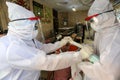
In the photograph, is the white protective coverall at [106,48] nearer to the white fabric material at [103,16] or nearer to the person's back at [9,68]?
the white fabric material at [103,16]

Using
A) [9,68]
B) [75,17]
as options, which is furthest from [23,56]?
[75,17]

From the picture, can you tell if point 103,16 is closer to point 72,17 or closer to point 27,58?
point 27,58

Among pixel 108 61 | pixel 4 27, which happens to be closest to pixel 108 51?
pixel 108 61

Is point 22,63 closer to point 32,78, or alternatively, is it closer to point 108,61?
point 32,78

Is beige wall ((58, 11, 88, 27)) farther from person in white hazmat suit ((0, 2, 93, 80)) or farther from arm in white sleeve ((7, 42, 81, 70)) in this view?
arm in white sleeve ((7, 42, 81, 70))

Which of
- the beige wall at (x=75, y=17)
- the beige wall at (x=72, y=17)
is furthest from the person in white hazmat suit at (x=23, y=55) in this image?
the beige wall at (x=75, y=17)

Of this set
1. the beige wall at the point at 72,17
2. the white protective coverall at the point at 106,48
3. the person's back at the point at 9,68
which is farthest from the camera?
the beige wall at the point at 72,17

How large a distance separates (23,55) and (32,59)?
0.28 feet

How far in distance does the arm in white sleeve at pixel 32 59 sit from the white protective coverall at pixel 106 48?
0.60 ft

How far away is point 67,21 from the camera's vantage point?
8.44 meters

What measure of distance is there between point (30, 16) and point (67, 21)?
7.18 metres

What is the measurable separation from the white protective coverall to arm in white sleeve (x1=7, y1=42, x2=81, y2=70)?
182 mm

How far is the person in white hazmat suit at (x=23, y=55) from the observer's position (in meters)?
1.21

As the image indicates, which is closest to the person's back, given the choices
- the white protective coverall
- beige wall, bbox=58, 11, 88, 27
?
the white protective coverall
